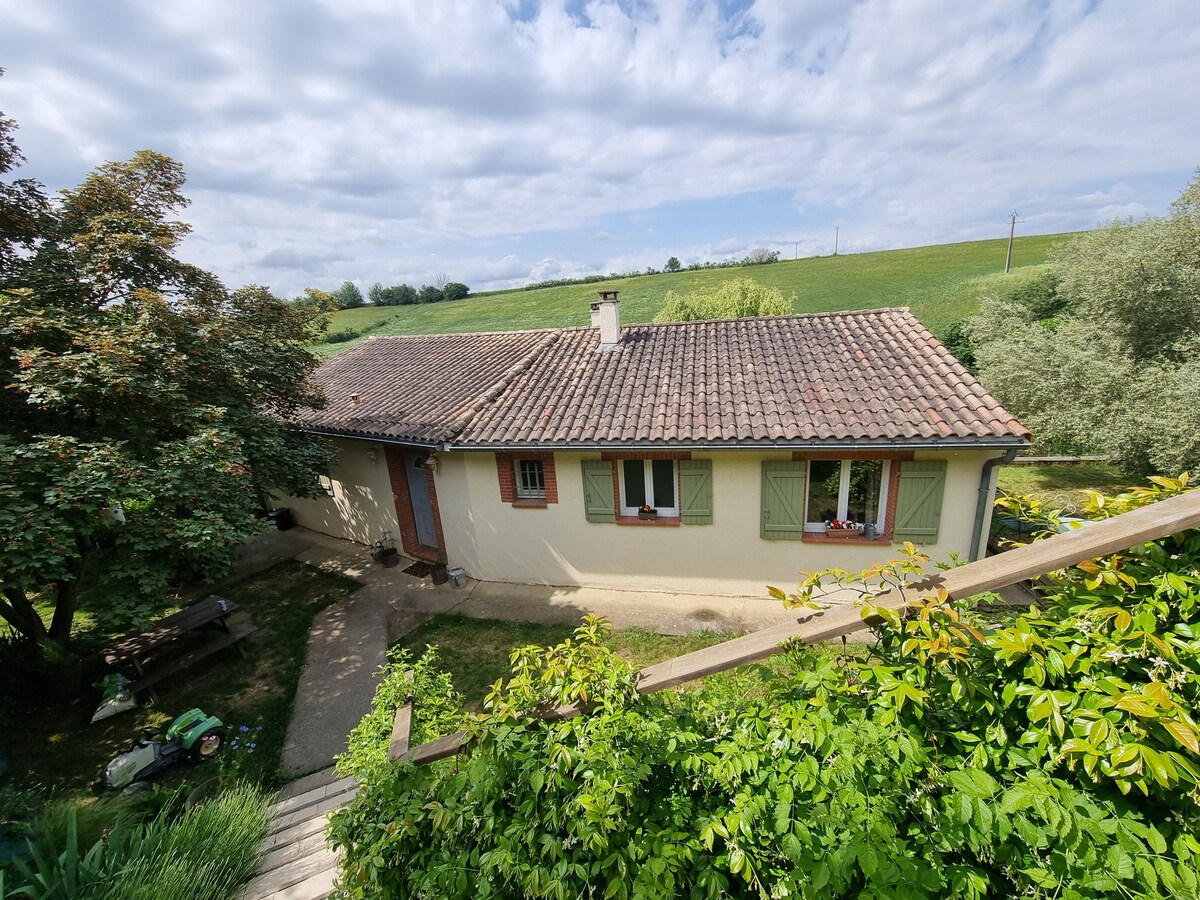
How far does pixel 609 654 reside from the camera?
94.3 inches

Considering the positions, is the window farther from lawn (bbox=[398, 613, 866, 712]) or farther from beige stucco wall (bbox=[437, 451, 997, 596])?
lawn (bbox=[398, 613, 866, 712])

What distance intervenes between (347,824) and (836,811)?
6.80 feet

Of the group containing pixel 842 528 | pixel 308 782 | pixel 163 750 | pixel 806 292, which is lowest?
pixel 308 782

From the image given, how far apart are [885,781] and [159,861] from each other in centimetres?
406

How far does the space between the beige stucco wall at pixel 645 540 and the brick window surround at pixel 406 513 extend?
0.43 meters

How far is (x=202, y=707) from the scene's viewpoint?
6699 millimetres

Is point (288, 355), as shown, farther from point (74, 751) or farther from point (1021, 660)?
point (1021, 660)

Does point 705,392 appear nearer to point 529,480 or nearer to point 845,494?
point 845,494

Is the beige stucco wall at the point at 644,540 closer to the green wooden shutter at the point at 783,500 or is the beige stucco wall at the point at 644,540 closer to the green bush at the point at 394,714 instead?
the green wooden shutter at the point at 783,500

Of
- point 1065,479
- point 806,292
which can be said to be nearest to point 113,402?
point 1065,479

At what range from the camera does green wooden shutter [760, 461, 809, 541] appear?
784cm

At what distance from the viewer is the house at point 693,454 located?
748 cm

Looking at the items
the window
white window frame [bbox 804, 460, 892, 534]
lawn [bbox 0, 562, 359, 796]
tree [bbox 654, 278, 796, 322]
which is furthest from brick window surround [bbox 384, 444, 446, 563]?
tree [bbox 654, 278, 796, 322]

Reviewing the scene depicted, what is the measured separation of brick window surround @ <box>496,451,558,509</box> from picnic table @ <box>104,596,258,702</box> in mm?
4561
